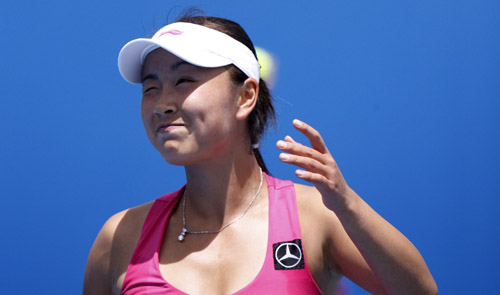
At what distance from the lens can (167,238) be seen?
1.21 m

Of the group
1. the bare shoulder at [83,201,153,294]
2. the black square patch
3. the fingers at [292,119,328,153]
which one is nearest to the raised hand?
the fingers at [292,119,328,153]

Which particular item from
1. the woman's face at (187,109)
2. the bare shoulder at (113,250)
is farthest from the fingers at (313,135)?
the bare shoulder at (113,250)

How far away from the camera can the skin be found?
102 cm

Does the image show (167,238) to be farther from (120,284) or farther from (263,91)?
(263,91)

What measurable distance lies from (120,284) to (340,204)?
0.46m

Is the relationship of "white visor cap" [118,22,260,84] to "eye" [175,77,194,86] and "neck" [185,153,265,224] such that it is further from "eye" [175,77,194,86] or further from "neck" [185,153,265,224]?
"neck" [185,153,265,224]

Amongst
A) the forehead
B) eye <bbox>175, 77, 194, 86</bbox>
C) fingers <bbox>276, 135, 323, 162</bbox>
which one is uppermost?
the forehead

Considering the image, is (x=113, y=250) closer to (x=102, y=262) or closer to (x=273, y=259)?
(x=102, y=262)

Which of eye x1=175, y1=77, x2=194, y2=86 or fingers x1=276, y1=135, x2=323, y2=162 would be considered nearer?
fingers x1=276, y1=135, x2=323, y2=162

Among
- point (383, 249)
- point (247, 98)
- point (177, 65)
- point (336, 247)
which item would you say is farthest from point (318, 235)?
point (177, 65)

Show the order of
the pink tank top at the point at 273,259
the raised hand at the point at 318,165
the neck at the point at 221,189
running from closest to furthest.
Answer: the raised hand at the point at 318,165, the pink tank top at the point at 273,259, the neck at the point at 221,189

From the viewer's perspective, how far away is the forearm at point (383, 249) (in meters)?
1.00

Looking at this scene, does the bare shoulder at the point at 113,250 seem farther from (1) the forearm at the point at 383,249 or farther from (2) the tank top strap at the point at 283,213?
(1) the forearm at the point at 383,249

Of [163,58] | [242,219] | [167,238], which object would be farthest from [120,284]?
[163,58]
